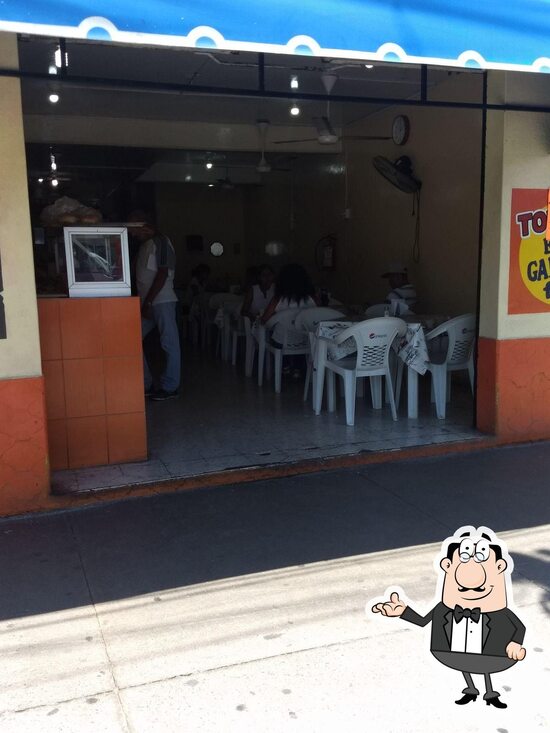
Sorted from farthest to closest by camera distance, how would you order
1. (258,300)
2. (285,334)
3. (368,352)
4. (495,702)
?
(258,300) → (285,334) → (368,352) → (495,702)

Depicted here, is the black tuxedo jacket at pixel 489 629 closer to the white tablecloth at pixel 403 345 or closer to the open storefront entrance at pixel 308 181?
the open storefront entrance at pixel 308 181

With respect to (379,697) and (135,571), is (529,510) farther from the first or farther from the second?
(135,571)

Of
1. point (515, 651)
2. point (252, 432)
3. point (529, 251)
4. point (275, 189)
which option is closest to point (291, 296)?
point (252, 432)

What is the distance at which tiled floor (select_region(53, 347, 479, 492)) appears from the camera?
4715 mm

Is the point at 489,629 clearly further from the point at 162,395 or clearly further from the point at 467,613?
the point at 162,395

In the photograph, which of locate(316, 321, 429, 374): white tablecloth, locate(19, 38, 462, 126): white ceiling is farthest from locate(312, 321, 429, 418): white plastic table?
locate(19, 38, 462, 126): white ceiling

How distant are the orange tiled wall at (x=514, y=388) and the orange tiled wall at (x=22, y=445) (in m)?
3.34

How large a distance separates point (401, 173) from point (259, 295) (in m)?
2.32

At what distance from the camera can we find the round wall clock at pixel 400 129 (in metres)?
8.56

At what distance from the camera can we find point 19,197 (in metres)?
3.91

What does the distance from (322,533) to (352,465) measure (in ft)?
3.77

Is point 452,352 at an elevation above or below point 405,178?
below

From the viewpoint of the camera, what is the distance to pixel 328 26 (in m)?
3.26

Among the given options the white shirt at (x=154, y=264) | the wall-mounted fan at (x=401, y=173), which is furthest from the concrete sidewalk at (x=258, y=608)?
the wall-mounted fan at (x=401, y=173)
